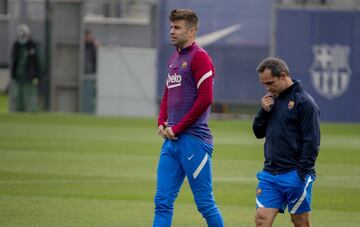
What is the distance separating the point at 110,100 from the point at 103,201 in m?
21.4

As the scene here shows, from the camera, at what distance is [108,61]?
3666 centimetres

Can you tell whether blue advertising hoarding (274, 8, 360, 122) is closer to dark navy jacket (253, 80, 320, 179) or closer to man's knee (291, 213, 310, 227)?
man's knee (291, 213, 310, 227)

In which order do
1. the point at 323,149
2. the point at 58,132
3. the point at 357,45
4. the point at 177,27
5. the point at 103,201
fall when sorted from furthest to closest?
the point at 357,45 < the point at 58,132 < the point at 323,149 < the point at 103,201 < the point at 177,27

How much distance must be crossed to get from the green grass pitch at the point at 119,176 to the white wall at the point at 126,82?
504cm

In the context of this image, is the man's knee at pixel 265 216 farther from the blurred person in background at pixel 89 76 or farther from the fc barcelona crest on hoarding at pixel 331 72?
the blurred person in background at pixel 89 76

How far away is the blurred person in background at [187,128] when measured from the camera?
1055 centimetres

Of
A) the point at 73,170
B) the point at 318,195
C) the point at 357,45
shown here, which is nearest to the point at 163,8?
the point at 357,45

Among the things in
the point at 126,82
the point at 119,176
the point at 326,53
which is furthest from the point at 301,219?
the point at 126,82

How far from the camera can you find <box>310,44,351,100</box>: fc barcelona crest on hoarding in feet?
110

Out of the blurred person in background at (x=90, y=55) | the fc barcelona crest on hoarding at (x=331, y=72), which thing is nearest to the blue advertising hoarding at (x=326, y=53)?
the fc barcelona crest on hoarding at (x=331, y=72)

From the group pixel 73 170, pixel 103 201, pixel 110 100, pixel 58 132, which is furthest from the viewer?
pixel 110 100

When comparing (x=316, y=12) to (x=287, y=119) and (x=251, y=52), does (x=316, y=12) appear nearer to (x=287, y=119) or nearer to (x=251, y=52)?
(x=251, y=52)

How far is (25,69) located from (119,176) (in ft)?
62.7

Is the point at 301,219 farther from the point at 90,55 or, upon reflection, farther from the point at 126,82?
the point at 90,55
